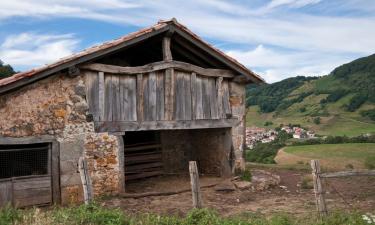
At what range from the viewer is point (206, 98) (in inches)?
461

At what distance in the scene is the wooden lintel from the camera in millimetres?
10141

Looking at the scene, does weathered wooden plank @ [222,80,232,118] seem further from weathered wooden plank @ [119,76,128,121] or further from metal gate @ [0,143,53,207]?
metal gate @ [0,143,53,207]

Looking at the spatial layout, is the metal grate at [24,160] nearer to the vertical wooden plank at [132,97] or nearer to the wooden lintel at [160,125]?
the wooden lintel at [160,125]

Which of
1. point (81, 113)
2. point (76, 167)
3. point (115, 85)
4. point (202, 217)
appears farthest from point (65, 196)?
point (202, 217)

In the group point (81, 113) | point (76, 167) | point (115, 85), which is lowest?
point (76, 167)

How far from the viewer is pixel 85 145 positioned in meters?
9.95

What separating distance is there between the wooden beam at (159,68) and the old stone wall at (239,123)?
53 cm

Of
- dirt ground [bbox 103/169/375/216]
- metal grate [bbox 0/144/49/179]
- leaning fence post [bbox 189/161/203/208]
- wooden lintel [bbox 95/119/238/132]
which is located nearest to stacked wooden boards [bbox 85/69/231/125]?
wooden lintel [bbox 95/119/238/132]

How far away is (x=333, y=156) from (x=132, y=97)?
12.1m

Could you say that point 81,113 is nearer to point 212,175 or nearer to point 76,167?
point 76,167

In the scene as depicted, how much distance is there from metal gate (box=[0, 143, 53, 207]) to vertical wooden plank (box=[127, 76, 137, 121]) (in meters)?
2.16

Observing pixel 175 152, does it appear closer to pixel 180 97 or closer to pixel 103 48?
pixel 180 97

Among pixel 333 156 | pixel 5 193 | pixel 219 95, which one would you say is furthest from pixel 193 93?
pixel 333 156

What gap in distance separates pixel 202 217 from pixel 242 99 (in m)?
6.40
